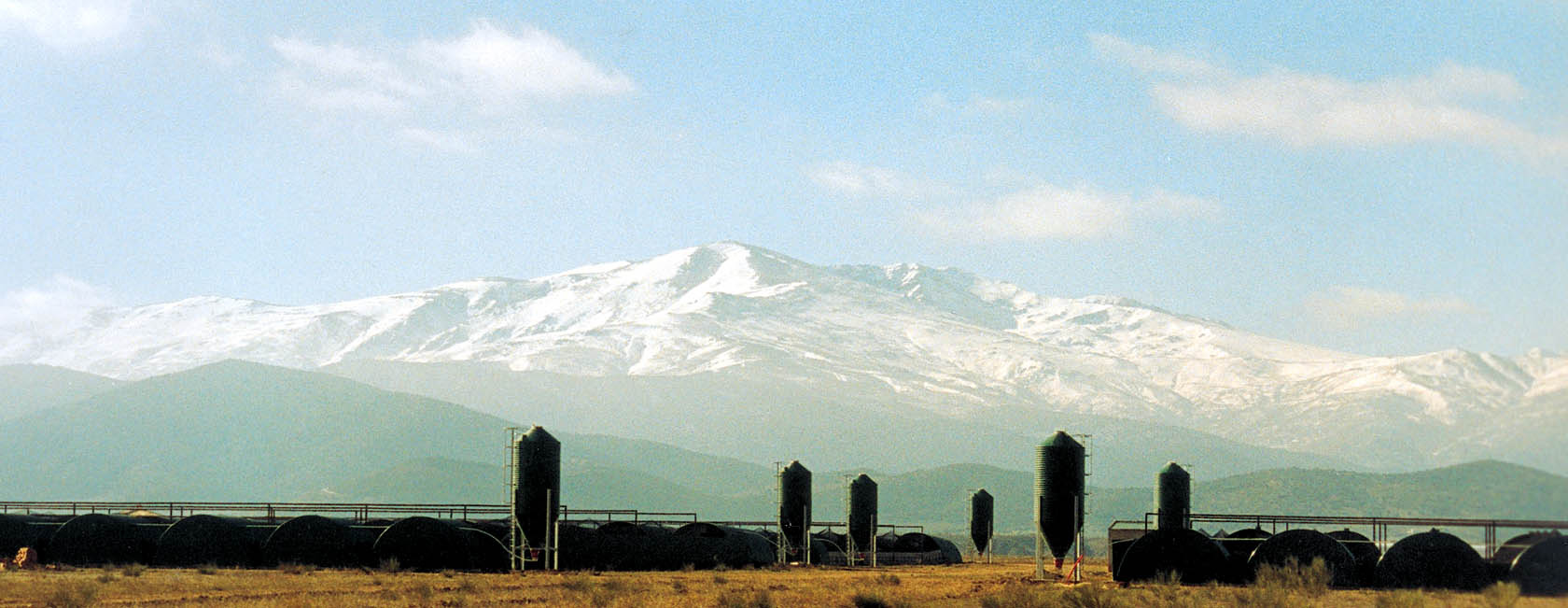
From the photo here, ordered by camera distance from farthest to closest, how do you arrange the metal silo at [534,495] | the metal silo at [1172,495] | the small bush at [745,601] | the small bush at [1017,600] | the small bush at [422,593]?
the metal silo at [1172,495] < the metal silo at [534,495] < the small bush at [422,593] < the small bush at [1017,600] < the small bush at [745,601]

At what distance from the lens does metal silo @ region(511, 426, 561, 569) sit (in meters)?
49.0

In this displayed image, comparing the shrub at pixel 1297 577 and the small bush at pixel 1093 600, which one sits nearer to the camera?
the small bush at pixel 1093 600

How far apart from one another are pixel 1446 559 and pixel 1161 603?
32.6ft

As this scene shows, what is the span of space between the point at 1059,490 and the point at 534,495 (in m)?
16.2

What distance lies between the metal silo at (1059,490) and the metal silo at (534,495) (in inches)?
589

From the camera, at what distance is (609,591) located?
39000mm

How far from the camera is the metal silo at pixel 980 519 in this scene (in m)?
79.6

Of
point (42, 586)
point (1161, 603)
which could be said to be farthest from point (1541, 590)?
point (42, 586)

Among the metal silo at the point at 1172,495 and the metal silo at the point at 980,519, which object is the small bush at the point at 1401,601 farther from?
the metal silo at the point at 980,519

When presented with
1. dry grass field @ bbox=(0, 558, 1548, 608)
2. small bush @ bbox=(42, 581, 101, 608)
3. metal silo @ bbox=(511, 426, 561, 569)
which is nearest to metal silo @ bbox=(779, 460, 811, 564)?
dry grass field @ bbox=(0, 558, 1548, 608)

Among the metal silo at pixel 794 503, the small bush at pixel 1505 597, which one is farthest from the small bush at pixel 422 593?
the metal silo at pixel 794 503

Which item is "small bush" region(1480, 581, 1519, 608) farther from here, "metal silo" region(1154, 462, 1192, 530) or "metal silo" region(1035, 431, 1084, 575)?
"metal silo" region(1154, 462, 1192, 530)

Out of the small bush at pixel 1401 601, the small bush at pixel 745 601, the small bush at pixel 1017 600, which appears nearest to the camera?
the small bush at pixel 1401 601

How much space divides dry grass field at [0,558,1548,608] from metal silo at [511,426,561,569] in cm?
125
